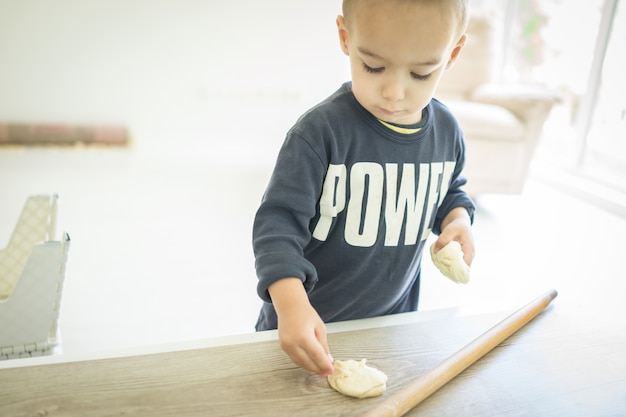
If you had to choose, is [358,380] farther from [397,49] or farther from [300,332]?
[397,49]

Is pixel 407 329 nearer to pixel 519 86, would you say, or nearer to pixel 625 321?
pixel 625 321

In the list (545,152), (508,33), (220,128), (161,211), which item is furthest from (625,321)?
(508,33)

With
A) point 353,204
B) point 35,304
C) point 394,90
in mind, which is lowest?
point 35,304

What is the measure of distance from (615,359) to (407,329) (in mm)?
259

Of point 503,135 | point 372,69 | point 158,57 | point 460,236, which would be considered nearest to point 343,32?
point 372,69

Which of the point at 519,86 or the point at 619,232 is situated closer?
the point at 619,232

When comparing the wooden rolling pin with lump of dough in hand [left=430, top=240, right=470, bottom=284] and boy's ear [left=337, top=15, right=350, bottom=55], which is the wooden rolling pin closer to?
lump of dough in hand [left=430, top=240, right=470, bottom=284]

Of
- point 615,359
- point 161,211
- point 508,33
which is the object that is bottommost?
point 161,211

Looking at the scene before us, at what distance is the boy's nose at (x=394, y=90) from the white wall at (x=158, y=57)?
3.23m

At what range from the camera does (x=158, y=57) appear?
3.54 meters

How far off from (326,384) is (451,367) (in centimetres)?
14

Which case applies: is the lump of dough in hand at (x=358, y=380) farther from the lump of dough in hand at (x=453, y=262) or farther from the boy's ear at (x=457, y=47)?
the boy's ear at (x=457, y=47)

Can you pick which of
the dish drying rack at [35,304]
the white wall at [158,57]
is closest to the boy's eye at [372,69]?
the dish drying rack at [35,304]

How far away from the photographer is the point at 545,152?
4160mm
